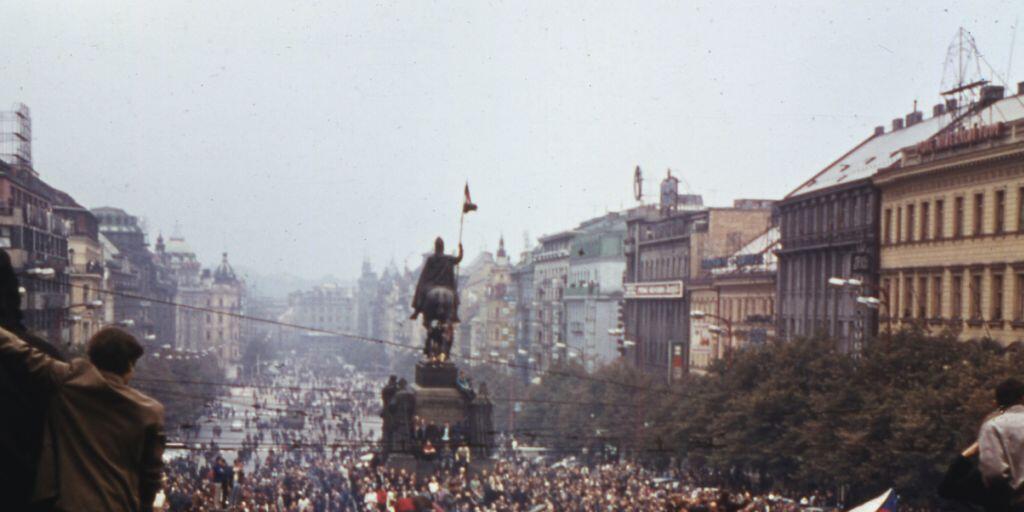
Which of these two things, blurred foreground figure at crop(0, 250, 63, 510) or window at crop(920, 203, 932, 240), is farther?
window at crop(920, 203, 932, 240)

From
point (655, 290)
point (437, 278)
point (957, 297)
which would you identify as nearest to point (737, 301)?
point (655, 290)

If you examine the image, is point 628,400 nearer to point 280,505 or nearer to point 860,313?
point 860,313

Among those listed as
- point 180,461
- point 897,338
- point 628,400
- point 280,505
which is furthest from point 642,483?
point 628,400

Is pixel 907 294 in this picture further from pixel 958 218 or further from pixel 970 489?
pixel 970 489

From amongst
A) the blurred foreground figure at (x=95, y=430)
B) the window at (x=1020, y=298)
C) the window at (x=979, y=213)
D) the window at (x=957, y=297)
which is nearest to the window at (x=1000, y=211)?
the window at (x=979, y=213)

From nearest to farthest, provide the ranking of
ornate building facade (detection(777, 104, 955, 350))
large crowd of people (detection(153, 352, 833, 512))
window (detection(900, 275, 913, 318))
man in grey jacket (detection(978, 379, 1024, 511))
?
man in grey jacket (detection(978, 379, 1024, 511))
large crowd of people (detection(153, 352, 833, 512))
window (detection(900, 275, 913, 318))
ornate building facade (detection(777, 104, 955, 350))

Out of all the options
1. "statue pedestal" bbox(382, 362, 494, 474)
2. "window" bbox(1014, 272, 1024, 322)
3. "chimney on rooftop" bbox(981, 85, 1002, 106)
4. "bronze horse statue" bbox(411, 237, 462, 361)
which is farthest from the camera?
"chimney on rooftop" bbox(981, 85, 1002, 106)

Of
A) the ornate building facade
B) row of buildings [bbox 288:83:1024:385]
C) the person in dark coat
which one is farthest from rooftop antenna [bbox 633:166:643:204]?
the person in dark coat

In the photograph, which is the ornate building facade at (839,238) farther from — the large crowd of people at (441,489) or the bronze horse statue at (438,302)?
the bronze horse statue at (438,302)

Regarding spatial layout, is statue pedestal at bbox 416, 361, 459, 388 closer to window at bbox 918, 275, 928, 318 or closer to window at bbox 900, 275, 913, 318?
window at bbox 918, 275, 928, 318
